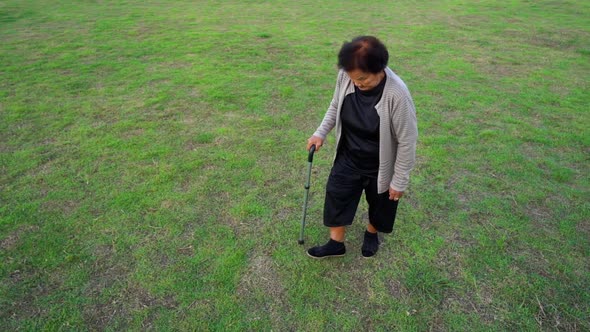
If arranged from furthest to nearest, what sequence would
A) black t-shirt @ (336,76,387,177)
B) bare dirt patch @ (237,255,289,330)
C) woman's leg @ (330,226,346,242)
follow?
1. woman's leg @ (330,226,346,242)
2. bare dirt patch @ (237,255,289,330)
3. black t-shirt @ (336,76,387,177)

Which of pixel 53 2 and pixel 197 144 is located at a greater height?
pixel 53 2

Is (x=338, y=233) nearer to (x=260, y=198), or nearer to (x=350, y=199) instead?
(x=350, y=199)

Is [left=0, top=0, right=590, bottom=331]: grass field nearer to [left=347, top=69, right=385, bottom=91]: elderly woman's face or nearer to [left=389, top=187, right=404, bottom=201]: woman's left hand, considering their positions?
[left=389, top=187, right=404, bottom=201]: woman's left hand

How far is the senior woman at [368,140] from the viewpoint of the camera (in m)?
2.29

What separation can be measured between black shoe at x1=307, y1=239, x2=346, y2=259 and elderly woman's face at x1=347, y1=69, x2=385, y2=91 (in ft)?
4.54

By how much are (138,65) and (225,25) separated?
14.4 feet

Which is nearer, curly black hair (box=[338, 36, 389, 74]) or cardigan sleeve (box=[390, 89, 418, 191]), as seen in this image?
curly black hair (box=[338, 36, 389, 74])

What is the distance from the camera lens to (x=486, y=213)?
3.79 metres

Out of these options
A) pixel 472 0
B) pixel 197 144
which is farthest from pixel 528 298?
pixel 472 0

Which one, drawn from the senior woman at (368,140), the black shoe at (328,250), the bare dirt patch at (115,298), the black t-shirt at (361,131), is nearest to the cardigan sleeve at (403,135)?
the senior woman at (368,140)

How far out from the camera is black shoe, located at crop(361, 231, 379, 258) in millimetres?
3238

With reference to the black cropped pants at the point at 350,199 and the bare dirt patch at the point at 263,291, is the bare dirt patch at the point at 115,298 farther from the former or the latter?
the black cropped pants at the point at 350,199

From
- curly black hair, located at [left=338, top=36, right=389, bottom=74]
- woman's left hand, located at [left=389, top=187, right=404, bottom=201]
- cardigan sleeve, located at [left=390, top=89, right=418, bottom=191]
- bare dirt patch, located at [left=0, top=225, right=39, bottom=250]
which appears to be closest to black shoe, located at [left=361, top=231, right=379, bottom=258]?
woman's left hand, located at [left=389, top=187, right=404, bottom=201]

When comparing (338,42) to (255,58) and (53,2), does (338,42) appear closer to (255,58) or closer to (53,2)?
(255,58)
